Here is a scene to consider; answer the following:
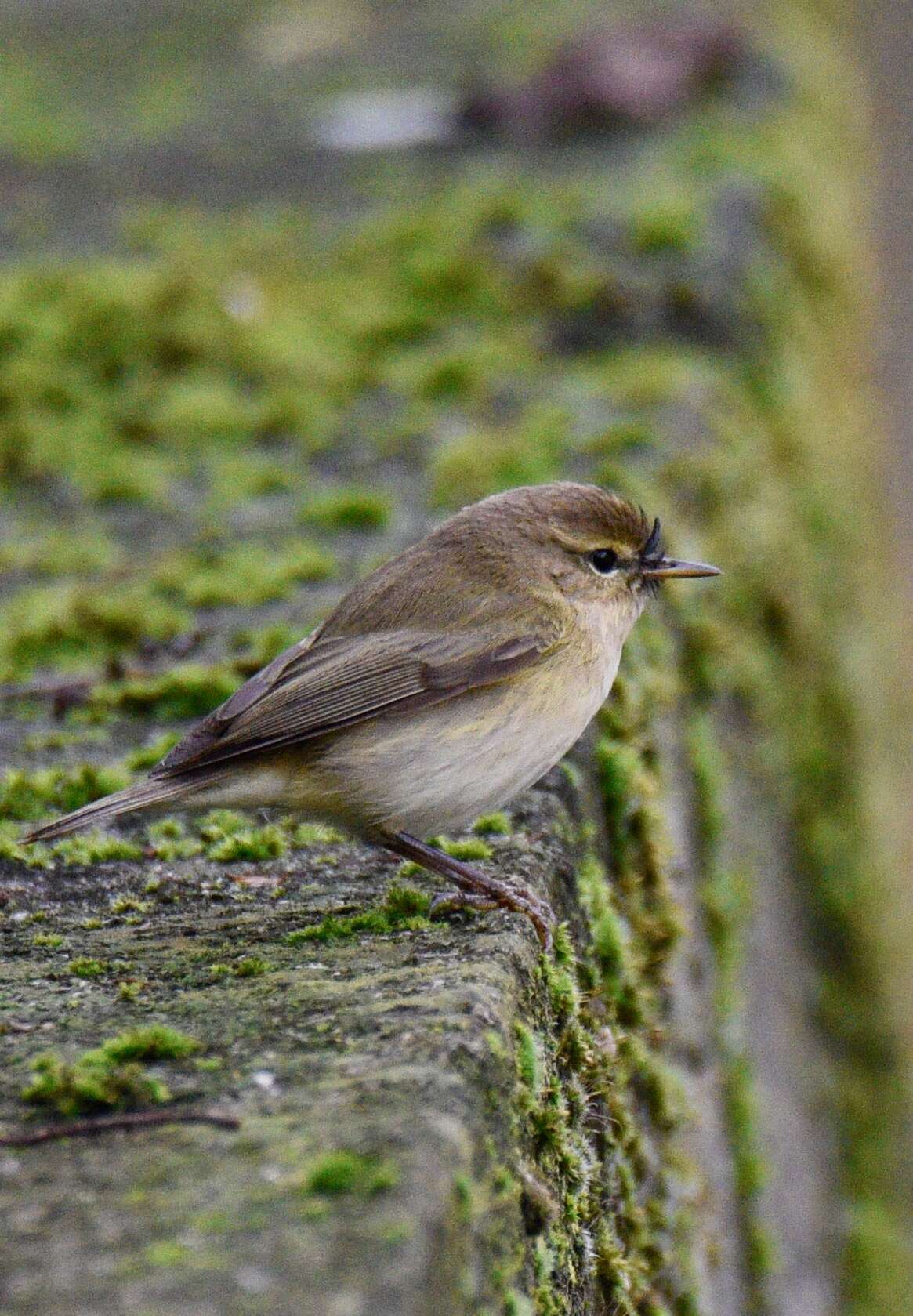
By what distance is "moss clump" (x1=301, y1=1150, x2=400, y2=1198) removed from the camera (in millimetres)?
1845

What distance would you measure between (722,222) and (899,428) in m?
5.98

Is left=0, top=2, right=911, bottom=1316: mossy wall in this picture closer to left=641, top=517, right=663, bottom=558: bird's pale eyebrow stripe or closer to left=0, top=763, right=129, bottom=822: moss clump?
left=0, top=763, right=129, bottom=822: moss clump

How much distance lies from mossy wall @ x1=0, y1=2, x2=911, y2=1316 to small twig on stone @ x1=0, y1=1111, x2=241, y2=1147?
0.02 m

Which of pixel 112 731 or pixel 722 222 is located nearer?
pixel 112 731

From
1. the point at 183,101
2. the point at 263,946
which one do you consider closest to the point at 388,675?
the point at 263,946

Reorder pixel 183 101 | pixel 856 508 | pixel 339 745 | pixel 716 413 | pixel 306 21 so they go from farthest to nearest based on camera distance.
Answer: pixel 306 21, pixel 183 101, pixel 856 508, pixel 716 413, pixel 339 745

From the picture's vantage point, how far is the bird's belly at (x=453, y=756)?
3.19 meters

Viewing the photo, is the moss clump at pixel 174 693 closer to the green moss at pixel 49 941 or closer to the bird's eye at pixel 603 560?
the bird's eye at pixel 603 560

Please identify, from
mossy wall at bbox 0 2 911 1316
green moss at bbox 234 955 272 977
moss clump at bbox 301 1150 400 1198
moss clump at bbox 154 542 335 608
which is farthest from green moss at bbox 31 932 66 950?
moss clump at bbox 154 542 335 608

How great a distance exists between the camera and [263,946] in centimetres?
285

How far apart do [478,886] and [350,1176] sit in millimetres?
1109

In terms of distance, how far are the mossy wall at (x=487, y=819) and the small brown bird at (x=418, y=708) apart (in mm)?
156

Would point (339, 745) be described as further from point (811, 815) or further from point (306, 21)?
point (306, 21)

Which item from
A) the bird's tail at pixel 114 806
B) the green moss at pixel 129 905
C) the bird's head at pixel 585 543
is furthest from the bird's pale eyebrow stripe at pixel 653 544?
the green moss at pixel 129 905
